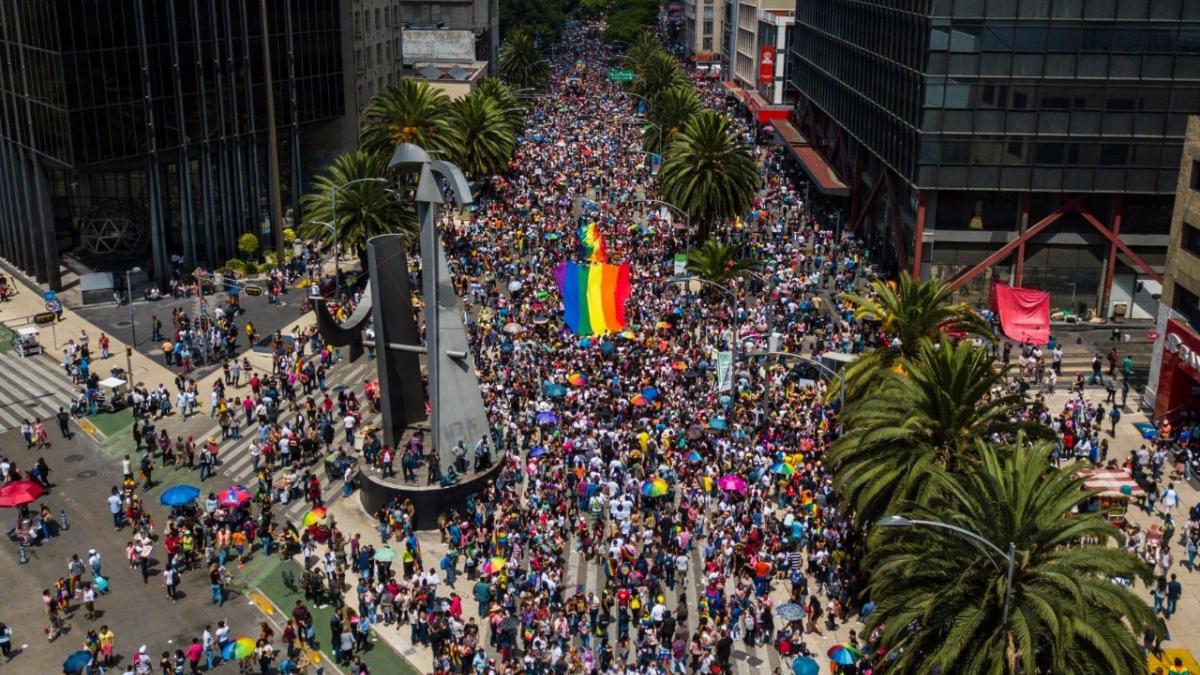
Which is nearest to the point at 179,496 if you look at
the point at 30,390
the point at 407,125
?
the point at 30,390

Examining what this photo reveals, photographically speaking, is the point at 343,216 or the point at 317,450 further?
the point at 343,216

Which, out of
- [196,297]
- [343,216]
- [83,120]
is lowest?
[196,297]

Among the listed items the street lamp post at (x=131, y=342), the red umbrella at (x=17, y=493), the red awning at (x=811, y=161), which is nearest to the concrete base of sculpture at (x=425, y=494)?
the red umbrella at (x=17, y=493)

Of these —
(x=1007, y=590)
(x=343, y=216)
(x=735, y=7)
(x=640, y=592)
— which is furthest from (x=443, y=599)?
(x=735, y=7)

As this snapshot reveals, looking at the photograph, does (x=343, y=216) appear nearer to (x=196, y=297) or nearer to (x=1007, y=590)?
(x=196, y=297)

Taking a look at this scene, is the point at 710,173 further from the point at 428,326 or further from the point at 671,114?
the point at 428,326

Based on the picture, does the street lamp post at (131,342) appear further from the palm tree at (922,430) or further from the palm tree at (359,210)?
the palm tree at (922,430)
